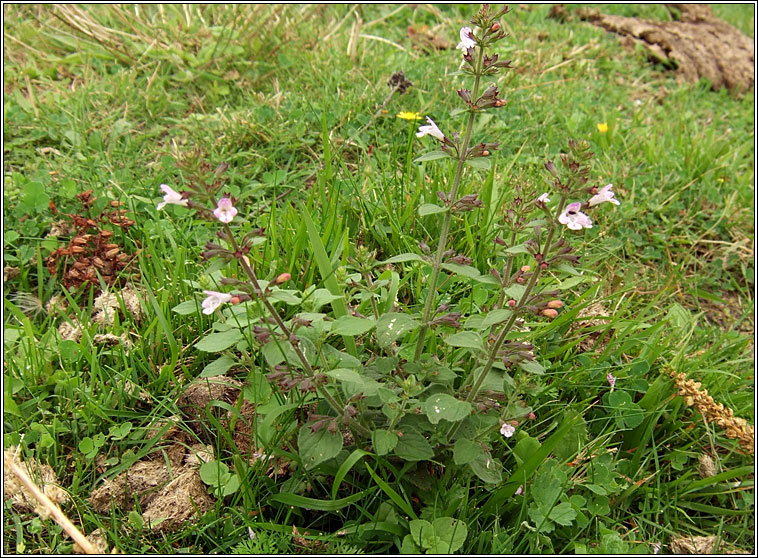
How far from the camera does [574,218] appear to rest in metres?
1.42

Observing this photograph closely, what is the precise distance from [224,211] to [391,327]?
1.88 ft

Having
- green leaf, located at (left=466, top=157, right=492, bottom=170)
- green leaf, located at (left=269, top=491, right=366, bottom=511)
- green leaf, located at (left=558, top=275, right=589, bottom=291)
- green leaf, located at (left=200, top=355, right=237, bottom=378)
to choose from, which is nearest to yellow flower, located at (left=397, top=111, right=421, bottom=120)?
green leaf, located at (left=558, top=275, right=589, bottom=291)

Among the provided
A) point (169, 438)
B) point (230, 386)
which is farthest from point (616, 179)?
point (169, 438)

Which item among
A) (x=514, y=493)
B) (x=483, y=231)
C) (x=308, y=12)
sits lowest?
(x=514, y=493)

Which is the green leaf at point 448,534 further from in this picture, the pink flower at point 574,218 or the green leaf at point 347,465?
the pink flower at point 574,218

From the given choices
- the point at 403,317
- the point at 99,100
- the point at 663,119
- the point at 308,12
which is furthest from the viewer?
the point at 308,12

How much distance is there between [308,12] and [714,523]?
161 inches

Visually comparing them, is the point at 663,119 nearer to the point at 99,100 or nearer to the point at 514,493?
the point at 514,493

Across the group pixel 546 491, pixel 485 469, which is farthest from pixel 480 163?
pixel 546 491

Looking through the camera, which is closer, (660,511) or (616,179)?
(660,511)

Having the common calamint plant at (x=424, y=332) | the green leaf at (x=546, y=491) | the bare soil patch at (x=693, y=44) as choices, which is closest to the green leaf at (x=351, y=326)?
the common calamint plant at (x=424, y=332)

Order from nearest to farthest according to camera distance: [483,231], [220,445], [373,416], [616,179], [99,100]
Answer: [373,416], [220,445], [483,231], [616,179], [99,100]

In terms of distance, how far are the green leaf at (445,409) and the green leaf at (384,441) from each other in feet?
0.39

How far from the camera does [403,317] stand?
172 cm
